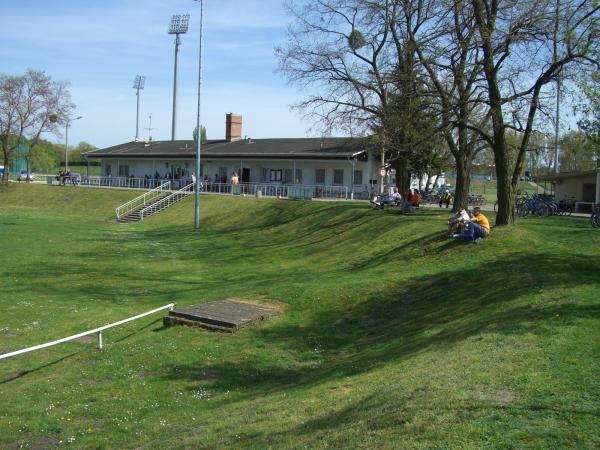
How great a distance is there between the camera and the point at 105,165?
2808 inches

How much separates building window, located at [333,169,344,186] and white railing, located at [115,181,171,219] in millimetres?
14336

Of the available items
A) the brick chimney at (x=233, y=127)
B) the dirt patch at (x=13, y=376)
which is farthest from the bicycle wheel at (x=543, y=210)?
the brick chimney at (x=233, y=127)

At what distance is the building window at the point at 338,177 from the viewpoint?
49469 mm

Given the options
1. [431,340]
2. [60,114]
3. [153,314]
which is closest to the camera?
[431,340]

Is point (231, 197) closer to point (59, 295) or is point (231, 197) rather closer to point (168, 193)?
point (168, 193)

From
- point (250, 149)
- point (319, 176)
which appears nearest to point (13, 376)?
point (319, 176)

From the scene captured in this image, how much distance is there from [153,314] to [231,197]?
105 ft


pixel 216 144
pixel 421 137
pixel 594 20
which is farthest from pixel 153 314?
pixel 216 144

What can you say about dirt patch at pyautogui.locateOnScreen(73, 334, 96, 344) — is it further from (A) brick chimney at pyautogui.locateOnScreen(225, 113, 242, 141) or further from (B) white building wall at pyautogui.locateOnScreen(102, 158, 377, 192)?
(A) brick chimney at pyautogui.locateOnScreen(225, 113, 242, 141)

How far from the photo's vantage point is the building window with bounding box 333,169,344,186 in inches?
1948

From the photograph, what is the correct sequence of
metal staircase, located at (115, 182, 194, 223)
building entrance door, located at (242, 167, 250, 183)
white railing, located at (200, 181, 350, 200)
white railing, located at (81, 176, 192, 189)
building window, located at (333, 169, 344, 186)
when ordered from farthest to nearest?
building entrance door, located at (242, 167, 250, 183)
white railing, located at (81, 176, 192, 189)
building window, located at (333, 169, 344, 186)
metal staircase, located at (115, 182, 194, 223)
white railing, located at (200, 181, 350, 200)

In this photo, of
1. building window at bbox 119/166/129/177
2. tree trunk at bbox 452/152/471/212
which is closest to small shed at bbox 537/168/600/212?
tree trunk at bbox 452/152/471/212

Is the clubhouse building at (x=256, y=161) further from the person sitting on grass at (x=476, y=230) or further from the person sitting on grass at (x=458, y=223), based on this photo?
the person sitting on grass at (x=476, y=230)

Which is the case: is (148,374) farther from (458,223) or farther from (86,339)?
(458,223)
